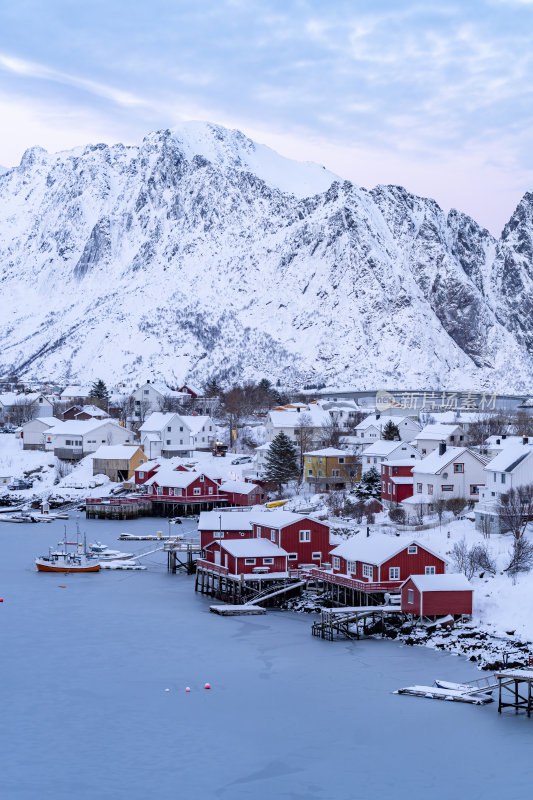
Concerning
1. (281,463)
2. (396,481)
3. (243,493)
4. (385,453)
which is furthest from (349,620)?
(281,463)

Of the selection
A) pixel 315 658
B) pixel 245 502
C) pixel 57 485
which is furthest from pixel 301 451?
pixel 315 658

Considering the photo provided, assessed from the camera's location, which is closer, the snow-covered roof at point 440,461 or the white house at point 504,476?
the white house at point 504,476

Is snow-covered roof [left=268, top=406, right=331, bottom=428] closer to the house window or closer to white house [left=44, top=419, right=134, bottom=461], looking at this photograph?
white house [left=44, top=419, right=134, bottom=461]

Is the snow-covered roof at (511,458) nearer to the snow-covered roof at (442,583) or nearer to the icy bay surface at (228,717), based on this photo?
the snow-covered roof at (442,583)

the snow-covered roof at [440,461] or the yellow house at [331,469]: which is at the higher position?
the snow-covered roof at [440,461]

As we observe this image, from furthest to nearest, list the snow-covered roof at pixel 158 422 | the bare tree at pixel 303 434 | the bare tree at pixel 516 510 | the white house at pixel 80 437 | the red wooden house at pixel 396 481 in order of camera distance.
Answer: the snow-covered roof at pixel 158 422
the white house at pixel 80 437
the bare tree at pixel 303 434
the red wooden house at pixel 396 481
the bare tree at pixel 516 510

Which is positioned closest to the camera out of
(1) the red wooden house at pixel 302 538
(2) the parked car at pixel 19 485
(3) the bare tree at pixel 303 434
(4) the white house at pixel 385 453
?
(1) the red wooden house at pixel 302 538

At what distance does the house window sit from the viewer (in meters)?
46.2

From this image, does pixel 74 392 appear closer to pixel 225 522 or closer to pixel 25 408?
pixel 25 408

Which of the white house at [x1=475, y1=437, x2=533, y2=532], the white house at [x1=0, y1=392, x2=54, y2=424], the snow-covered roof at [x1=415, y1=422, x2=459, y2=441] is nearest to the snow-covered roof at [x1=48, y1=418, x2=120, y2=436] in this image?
the white house at [x1=0, y1=392, x2=54, y2=424]

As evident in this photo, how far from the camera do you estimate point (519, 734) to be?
104 ft

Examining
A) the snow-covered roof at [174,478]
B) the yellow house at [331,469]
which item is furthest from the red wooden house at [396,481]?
the snow-covered roof at [174,478]

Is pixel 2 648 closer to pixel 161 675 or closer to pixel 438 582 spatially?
pixel 161 675

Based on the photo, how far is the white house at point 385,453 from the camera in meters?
77.4
